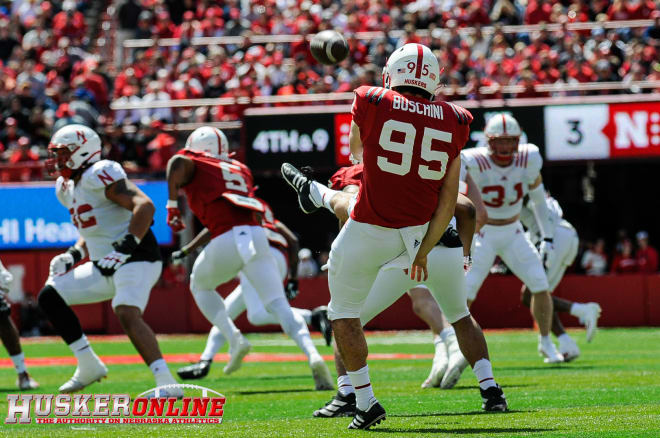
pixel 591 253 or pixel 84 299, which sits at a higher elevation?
pixel 84 299

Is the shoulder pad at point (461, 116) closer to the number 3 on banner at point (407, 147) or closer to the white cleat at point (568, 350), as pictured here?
the number 3 on banner at point (407, 147)

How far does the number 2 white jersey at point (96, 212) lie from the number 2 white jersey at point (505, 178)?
3.47m

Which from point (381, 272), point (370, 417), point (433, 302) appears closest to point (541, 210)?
point (433, 302)

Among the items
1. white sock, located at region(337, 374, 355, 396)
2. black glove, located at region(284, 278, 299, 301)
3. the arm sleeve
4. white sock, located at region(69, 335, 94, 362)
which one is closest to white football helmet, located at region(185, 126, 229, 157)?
black glove, located at region(284, 278, 299, 301)

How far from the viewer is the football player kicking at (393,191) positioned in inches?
243

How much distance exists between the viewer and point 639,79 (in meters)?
18.0

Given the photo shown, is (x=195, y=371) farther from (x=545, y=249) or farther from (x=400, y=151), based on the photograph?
(x=400, y=151)

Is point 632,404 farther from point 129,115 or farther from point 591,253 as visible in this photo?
point 129,115

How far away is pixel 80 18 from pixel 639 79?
11.6 meters

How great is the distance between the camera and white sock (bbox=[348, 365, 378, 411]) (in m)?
6.20

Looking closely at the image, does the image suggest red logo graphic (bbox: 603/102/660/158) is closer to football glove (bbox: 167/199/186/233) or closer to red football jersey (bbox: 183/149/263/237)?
red football jersey (bbox: 183/149/263/237)

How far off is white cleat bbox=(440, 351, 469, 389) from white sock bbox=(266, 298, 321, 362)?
3.56 feet

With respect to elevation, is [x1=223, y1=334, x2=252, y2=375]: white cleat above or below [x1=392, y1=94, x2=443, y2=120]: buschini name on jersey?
below

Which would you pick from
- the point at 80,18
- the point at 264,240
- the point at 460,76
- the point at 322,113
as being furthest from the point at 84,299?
the point at 80,18
